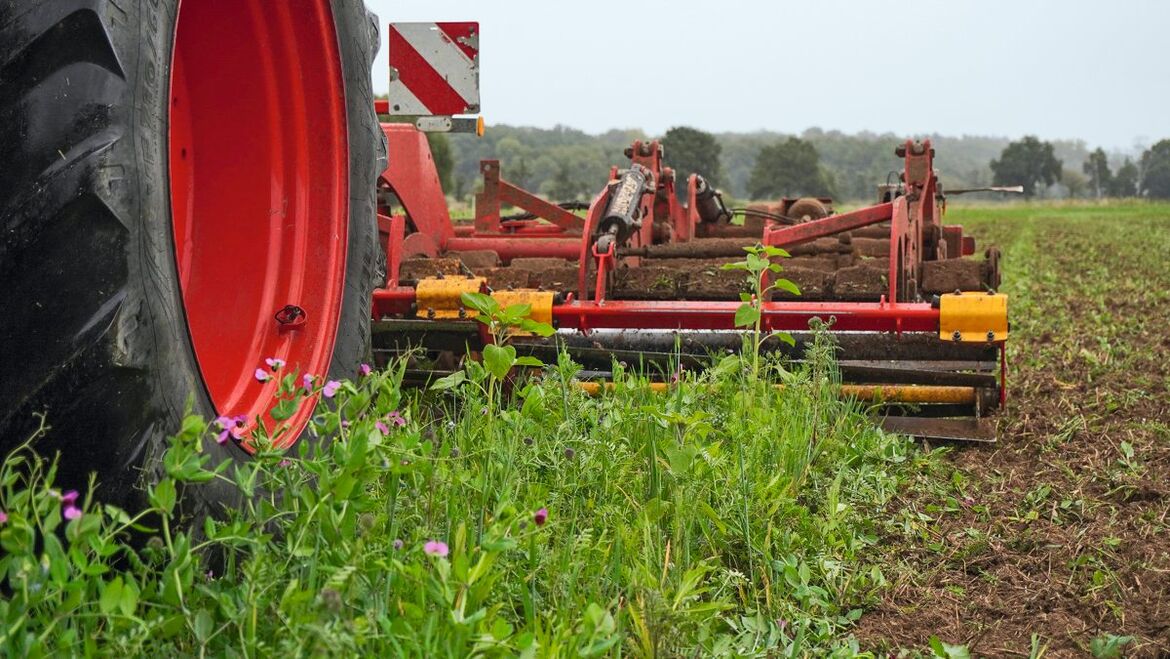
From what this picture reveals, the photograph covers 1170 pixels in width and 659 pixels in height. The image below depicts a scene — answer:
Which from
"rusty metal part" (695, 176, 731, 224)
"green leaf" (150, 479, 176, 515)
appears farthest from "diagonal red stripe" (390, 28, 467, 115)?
"green leaf" (150, 479, 176, 515)

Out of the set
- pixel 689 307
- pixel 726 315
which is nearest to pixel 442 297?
pixel 689 307

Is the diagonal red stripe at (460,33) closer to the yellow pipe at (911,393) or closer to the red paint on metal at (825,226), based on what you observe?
the red paint on metal at (825,226)

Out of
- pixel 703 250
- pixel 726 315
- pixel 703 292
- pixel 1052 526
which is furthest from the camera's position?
Answer: pixel 703 250

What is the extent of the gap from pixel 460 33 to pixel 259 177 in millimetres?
3112

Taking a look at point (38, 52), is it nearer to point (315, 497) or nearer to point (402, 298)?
point (315, 497)

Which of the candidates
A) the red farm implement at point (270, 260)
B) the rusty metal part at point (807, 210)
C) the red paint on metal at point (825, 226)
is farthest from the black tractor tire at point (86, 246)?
the rusty metal part at point (807, 210)

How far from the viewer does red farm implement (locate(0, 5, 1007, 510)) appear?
194 centimetres

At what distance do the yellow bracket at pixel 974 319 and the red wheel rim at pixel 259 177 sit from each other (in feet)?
8.29

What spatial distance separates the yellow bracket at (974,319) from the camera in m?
4.76

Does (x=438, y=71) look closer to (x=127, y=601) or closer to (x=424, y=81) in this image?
(x=424, y=81)

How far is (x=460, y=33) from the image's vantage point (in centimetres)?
600

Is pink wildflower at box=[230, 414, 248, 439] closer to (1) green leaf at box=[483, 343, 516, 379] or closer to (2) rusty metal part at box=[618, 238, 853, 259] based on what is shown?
(1) green leaf at box=[483, 343, 516, 379]

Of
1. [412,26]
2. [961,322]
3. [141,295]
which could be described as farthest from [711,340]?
[141,295]

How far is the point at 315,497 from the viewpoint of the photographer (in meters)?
2.22
